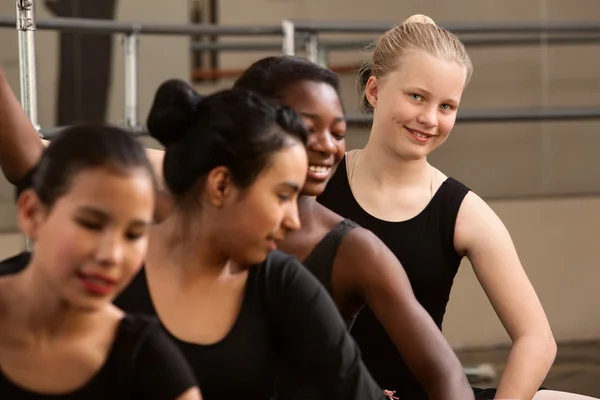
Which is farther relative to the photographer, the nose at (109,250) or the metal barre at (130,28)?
the metal barre at (130,28)

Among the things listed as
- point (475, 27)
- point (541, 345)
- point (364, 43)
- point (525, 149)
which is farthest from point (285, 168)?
point (525, 149)

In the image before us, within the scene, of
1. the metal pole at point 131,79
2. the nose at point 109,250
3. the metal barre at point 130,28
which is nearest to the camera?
the nose at point 109,250

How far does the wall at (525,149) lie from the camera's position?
4.70 m

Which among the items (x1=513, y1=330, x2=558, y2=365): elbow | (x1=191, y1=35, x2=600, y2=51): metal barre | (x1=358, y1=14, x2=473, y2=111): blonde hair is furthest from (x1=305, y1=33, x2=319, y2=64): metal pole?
(x1=513, y1=330, x2=558, y2=365): elbow

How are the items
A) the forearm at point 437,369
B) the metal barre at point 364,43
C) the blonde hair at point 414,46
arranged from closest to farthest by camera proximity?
A: the forearm at point 437,369
the blonde hair at point 414,46
the metal barre at point 364,43

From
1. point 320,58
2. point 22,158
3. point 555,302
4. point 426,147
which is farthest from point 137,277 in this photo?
point 555,302

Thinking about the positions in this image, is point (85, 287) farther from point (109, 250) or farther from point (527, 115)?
point (527, 115)

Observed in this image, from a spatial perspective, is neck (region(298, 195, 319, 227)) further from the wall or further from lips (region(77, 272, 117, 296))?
the wall

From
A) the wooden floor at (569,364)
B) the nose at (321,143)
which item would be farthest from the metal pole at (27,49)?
the wooden floor at (569,364)

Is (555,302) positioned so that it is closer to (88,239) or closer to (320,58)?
(320,58)

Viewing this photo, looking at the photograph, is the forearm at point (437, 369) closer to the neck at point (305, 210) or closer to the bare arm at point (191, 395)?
the neck at point (305, 210)

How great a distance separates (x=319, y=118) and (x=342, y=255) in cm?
20

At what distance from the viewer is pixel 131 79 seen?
12.1ft

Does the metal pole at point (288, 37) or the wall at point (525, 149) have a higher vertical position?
the metal pole at point (288, 37)
